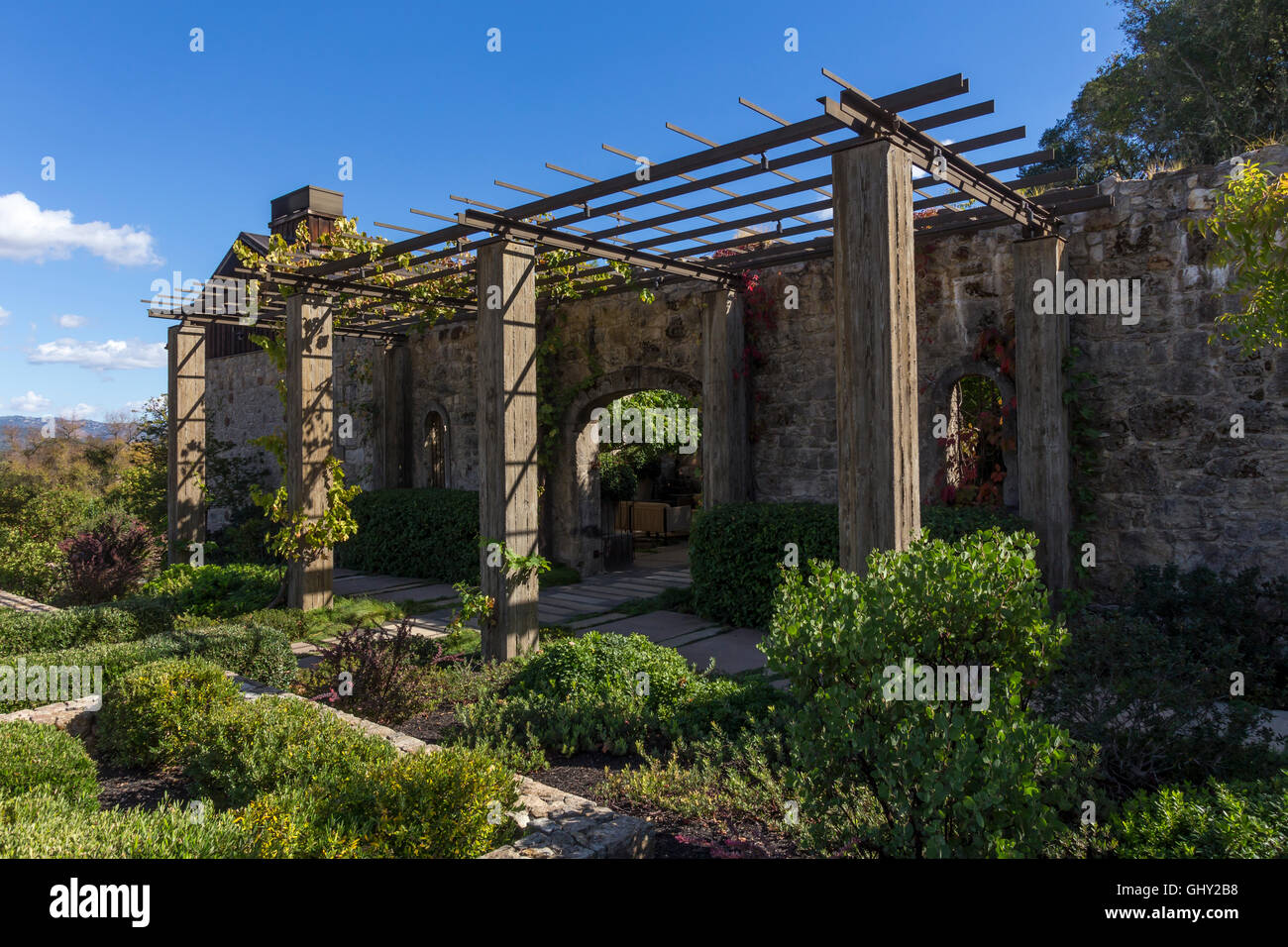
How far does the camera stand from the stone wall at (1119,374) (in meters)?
6.26

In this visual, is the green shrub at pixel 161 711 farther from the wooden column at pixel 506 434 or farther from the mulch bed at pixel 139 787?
the wooden column at pixel 506 434

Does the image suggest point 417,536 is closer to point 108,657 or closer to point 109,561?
point 109,561

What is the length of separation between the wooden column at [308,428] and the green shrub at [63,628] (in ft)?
5.22

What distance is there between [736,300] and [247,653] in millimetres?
5741

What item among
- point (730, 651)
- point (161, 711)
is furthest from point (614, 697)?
point (161, 711)

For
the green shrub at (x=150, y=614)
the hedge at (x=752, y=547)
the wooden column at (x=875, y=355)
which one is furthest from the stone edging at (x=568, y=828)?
the green shrub at (x=150, y=614)

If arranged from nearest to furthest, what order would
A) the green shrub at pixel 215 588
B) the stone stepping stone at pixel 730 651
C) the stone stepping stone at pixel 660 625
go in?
the stone stepping stone at pixel 730 651, the stone stepping stone at pixel 660 625, the green shrub at pixel 215 588

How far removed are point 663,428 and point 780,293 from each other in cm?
700

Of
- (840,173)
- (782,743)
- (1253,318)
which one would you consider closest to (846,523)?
(782,743)

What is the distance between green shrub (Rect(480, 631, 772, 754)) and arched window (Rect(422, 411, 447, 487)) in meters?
7.85

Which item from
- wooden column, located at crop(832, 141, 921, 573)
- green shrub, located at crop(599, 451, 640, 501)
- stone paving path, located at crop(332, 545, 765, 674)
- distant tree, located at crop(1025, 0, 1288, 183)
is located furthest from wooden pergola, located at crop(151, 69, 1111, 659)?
distant tree, located at crop(1025, 0, 1288, 183)

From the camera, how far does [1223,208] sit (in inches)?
163

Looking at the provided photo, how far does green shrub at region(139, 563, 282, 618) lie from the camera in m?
8.18
